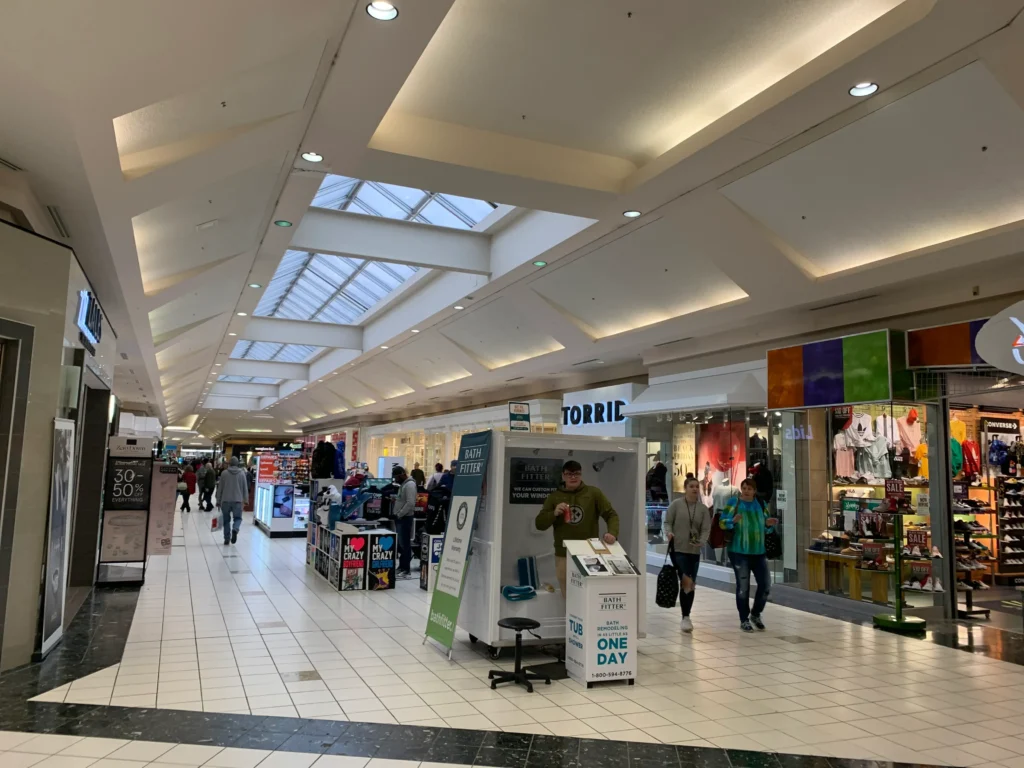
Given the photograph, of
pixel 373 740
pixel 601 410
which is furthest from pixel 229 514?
pixel 373 740

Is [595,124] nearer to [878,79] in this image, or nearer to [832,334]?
[878,79]

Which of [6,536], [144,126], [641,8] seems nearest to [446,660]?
[6,536]

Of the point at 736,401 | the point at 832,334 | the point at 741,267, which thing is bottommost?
the point at 736,401

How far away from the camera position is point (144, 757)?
3.91 meters

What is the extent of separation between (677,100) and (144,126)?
4108 millimetres

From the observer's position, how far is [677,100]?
597cm

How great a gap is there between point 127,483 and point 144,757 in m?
6.41

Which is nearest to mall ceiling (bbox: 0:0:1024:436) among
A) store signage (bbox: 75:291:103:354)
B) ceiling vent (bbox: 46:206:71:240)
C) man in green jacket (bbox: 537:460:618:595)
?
ceiling vent (bbox: 46:206:71:240)

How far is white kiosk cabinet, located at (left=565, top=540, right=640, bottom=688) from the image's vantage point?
5.46 m

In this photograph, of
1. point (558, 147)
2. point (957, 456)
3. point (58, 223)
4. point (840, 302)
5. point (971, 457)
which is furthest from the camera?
point (971, 457)

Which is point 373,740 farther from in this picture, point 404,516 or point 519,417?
point 404,516

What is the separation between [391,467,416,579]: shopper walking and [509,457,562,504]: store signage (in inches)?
162

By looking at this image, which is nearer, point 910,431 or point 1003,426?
point 910,431

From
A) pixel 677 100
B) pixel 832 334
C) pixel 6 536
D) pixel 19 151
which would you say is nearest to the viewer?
pixel 19 151
